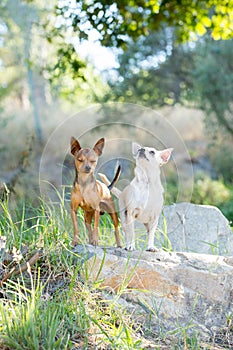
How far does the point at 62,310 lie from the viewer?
2701 millimetres

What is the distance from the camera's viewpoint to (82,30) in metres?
4.99

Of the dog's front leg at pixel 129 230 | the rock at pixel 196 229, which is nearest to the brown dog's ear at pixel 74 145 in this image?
the dog's front leg at pixel 129 230

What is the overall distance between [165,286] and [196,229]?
1.14m

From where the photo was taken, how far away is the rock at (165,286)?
2971mm

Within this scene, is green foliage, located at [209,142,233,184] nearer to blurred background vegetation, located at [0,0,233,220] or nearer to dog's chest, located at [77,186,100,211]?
blurred background vegetation, located at [0,0,233,220]

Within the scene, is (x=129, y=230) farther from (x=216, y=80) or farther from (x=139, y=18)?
(x=216, y=80)

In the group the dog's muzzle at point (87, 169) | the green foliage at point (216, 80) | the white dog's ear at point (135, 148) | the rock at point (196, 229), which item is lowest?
the rock at point (196, 229)

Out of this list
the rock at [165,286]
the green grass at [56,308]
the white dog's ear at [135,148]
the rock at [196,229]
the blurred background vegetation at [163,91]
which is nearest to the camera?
the green grass at [56,308]

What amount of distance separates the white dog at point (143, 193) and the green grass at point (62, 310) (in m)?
0.31

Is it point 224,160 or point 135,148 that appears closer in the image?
point 135,148

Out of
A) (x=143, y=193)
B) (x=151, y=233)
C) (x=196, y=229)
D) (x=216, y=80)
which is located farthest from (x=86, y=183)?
(x=216, y=80)

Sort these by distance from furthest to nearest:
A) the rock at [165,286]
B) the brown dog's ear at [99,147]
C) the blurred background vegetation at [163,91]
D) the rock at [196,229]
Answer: the blurred background vegetation at [163,91], the rock at [196,229], the brown dog's ear at [99,147], the rock at [165,286]

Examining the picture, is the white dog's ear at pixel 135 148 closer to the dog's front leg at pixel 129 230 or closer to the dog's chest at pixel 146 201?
the dog's chest at pixel 146 201

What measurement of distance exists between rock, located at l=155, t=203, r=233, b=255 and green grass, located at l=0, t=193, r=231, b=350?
0.99m
